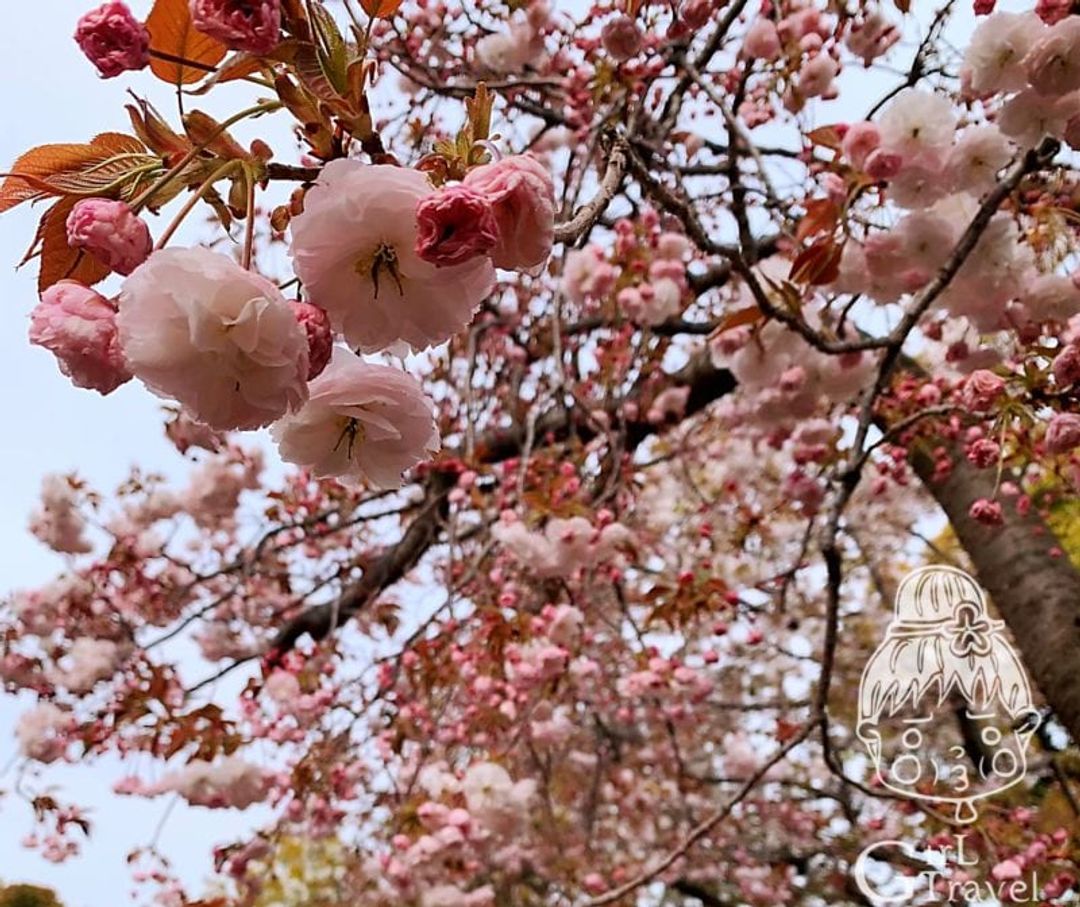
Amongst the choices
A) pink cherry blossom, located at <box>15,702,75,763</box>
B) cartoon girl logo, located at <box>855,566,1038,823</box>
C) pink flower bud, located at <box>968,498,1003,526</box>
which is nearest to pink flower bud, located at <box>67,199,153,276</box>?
pink flower bud, located at <box>968,498,1003,526</box>

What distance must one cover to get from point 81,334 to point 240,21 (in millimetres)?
210

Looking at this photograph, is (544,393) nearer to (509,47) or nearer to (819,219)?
(509,47)

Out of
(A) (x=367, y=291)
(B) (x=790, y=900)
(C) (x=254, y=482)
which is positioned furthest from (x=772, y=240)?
(B) (x=790, y=900)

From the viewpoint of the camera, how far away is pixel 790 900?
15.4 feet


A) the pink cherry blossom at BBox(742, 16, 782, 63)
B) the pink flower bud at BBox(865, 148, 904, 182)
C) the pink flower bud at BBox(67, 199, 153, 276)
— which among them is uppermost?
the pink cherry blossom at BBox(742, 16, 782, 63)

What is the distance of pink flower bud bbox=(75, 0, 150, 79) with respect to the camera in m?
0.59

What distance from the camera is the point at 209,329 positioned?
1.81ft

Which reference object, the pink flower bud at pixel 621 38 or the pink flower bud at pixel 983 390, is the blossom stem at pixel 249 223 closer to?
the pink flower bud at pixel 983 390

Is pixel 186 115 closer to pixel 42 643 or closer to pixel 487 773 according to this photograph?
pixel 487 773

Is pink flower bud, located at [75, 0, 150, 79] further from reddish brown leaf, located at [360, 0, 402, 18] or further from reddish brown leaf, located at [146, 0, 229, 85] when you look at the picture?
reddish brown leaf, located at [360, 0, 402, 18]

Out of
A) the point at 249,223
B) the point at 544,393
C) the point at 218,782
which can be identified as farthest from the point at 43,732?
the point at 249,223

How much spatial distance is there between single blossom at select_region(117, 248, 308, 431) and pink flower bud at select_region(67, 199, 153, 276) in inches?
1.4

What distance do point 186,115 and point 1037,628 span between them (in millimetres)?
2083

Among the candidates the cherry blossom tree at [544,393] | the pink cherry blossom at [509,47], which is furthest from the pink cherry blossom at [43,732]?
the pink cherry blossom at [509,47]
